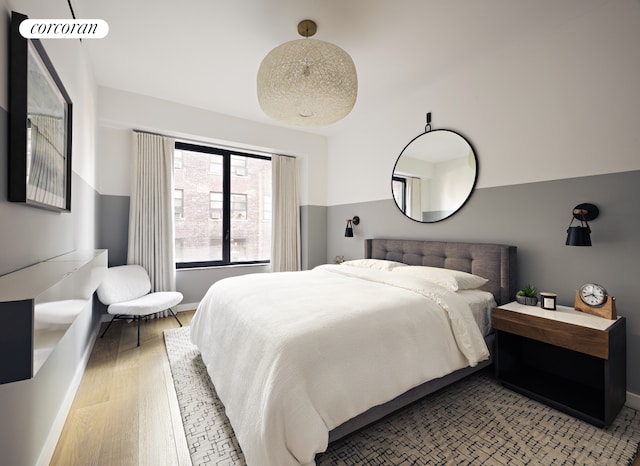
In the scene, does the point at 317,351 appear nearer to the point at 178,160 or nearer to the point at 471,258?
the point at 471,258

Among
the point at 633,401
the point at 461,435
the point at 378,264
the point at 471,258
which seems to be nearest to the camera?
the point at 461,435

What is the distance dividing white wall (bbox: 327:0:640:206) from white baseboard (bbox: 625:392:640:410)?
1580 mm

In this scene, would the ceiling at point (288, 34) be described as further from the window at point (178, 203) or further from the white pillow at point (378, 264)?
the white pillow at point (378, 264)

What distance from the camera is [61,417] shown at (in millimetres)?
1744

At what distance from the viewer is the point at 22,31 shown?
3.69 feet

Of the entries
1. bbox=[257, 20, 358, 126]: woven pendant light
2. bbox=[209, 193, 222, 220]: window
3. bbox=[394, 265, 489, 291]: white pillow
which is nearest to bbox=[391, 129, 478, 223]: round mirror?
bbox=[394, 265, 489, 291]: white pillow

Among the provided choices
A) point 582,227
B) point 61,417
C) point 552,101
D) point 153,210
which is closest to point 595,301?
point 582,227

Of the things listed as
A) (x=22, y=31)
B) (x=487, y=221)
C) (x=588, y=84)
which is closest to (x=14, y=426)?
(x=22, y=31)

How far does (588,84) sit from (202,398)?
12.1 ft

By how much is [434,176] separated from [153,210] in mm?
3538

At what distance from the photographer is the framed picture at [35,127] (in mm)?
1113

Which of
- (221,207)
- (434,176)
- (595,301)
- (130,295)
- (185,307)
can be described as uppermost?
(434,176)

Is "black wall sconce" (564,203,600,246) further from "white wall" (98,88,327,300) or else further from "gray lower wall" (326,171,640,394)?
"white wall" (98,88,327,300)

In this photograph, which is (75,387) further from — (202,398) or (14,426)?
(14,426)
